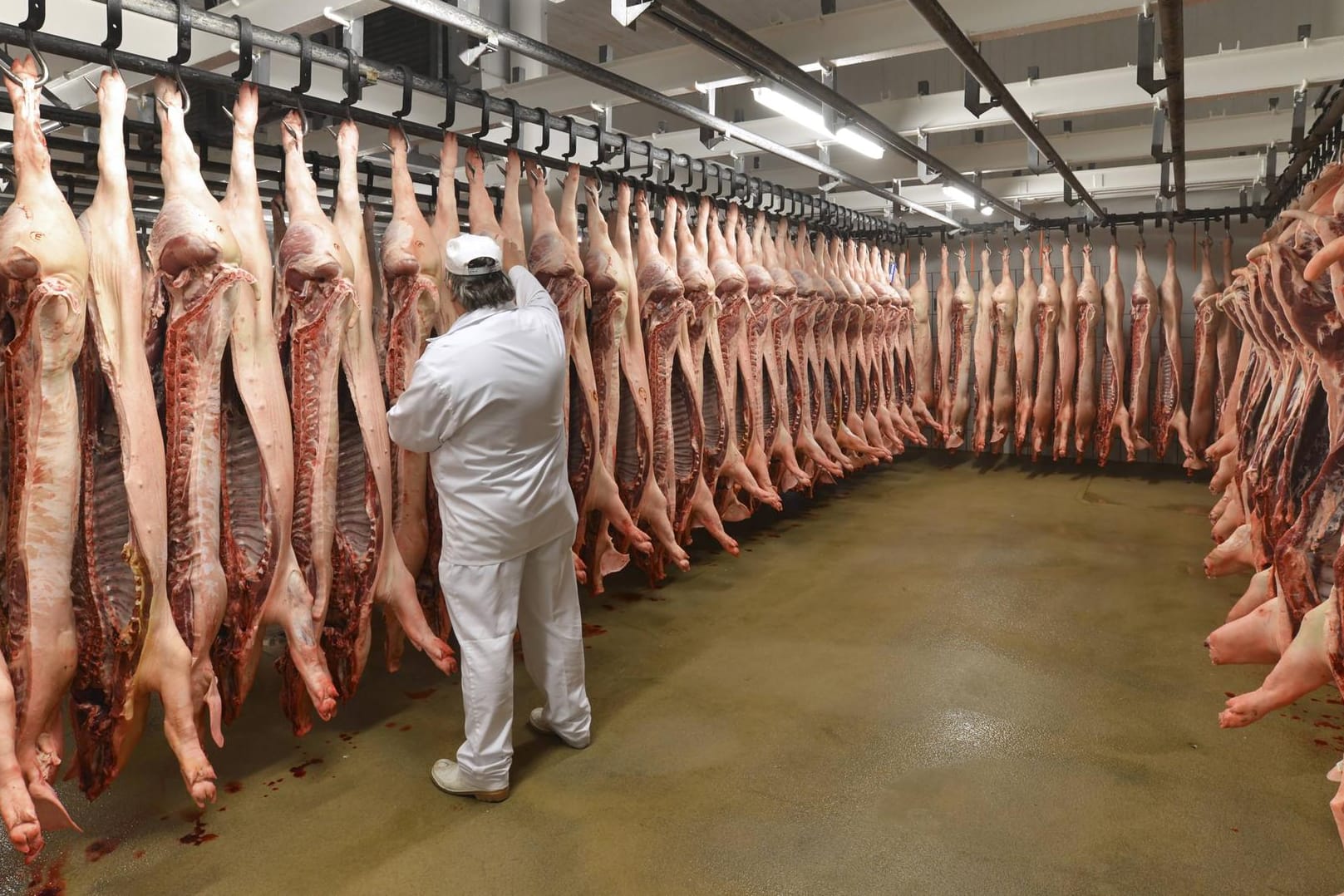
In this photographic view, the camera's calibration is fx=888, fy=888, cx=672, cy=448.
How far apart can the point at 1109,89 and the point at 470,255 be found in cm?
359

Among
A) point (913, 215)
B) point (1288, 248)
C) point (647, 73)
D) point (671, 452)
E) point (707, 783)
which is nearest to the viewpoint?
point (1288, 248)

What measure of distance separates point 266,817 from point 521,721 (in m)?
0.98

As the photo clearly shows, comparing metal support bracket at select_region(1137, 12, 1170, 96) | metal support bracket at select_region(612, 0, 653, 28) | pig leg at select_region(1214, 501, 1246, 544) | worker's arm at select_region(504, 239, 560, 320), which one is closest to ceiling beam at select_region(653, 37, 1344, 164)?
metal support bracket at select_region(1137, 12, 1170, 96)

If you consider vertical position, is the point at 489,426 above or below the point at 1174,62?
below

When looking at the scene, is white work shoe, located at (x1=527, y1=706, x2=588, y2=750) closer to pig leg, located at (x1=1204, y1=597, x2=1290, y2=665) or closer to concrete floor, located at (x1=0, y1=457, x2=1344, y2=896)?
concrete floor, located at (x1=0, y1=457, x2=1344, y2=896)

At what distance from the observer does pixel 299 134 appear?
3.10m

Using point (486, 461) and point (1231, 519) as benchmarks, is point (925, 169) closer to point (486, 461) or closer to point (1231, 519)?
point (1231, 519)

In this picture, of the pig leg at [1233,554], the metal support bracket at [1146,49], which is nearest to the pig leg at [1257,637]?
the pig leg at [1233,554]

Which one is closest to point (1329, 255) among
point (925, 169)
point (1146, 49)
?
point (1146, 49)

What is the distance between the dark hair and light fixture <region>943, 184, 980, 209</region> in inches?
178

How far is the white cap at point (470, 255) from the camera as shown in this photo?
9.94 ft

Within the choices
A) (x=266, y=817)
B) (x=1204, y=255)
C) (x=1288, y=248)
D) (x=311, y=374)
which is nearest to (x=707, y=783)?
(x=266, y=817)

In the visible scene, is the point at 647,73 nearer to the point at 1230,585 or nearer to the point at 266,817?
the point at 266,817

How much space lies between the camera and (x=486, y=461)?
2945 millimetres
